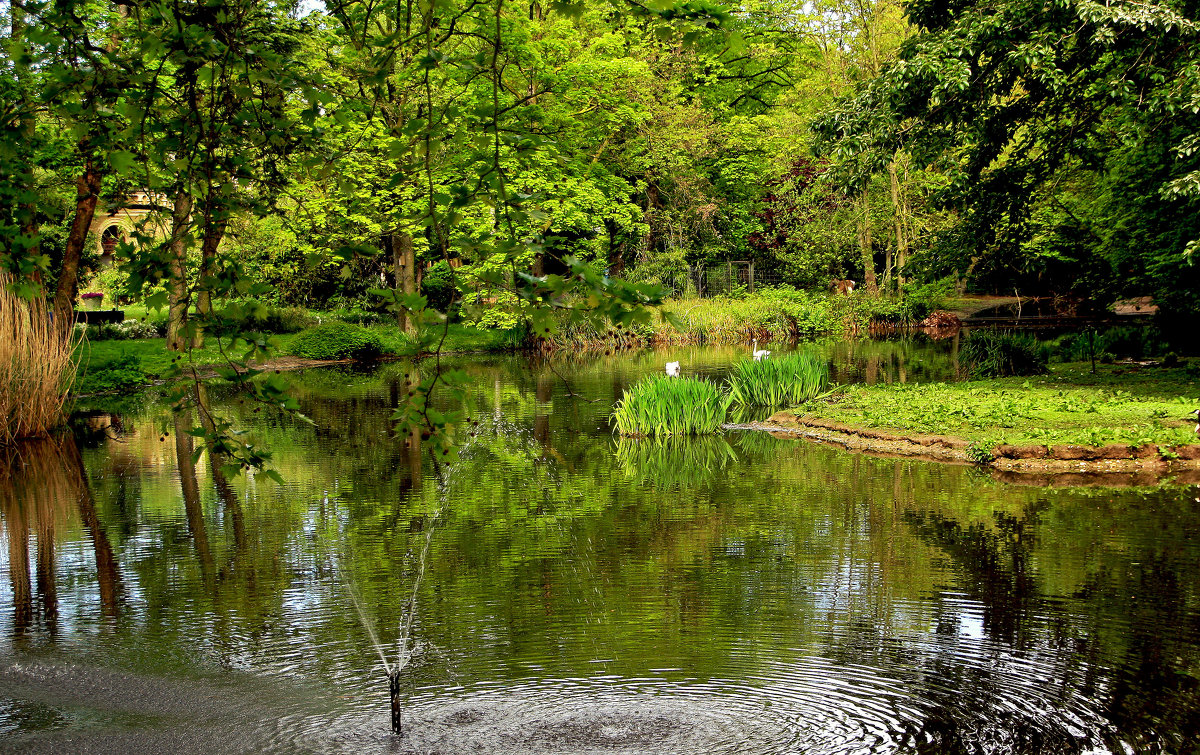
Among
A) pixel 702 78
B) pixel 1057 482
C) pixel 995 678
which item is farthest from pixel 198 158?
pixel 702 78

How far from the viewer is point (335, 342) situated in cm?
2756

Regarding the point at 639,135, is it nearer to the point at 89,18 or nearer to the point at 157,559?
the point at 89,18

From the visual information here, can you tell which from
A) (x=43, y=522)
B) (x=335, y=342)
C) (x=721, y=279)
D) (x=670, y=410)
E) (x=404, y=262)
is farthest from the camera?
(x=721, y=279)

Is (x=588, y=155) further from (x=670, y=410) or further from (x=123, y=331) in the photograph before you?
(x=670, y=410)

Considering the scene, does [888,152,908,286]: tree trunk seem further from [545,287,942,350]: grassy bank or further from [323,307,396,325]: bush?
[323,307,396,325]: bush

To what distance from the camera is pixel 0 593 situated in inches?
288

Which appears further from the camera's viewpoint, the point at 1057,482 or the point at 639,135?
the point at 639,135

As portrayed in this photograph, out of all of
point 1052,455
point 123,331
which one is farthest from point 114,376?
point 1052,455

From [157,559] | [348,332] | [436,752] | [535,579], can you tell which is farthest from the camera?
[348,332]

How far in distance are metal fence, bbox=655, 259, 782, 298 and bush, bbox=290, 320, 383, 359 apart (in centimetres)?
1126

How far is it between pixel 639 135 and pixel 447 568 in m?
28.2

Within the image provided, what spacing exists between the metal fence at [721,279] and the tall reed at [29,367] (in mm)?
23413

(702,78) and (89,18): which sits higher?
(702,78)

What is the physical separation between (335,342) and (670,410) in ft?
52.7
